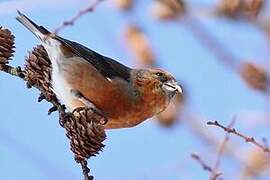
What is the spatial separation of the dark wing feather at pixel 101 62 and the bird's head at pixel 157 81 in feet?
0.22

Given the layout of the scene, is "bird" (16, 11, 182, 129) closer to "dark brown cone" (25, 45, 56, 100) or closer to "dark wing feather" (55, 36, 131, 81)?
"dark wing feather" (55, 36, 131, 81)

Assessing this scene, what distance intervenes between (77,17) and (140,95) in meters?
0.46

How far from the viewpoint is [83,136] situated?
92.7 inches

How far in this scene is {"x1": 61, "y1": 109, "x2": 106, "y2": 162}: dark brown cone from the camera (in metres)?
2.33

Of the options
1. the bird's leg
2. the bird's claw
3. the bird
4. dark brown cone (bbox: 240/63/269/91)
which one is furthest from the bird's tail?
dark brown cone (bbox: 240/63/269/91)

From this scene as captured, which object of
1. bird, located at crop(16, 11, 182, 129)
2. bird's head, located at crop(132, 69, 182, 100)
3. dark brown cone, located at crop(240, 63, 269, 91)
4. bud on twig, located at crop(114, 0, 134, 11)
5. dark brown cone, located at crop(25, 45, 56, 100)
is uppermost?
bud on twig, located at crop(114, 0, 134, 11)

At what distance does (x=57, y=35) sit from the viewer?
3008 mm

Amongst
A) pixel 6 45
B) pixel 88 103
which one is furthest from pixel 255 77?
pixel 6 45

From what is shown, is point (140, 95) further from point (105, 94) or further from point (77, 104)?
point (77, 104)

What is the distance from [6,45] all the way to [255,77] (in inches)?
51.9

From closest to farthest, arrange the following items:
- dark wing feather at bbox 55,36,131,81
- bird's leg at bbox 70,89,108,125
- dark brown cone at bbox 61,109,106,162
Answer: dark brown cone at bbox 61,109,106,162
bird's leg at bbox 70,89,108,125
dark wing feather at bbox 55,36,131,81

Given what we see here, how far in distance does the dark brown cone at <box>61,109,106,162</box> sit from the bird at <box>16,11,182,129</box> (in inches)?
13.1

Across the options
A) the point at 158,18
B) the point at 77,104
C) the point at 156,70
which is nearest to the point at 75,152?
the point at 77,104

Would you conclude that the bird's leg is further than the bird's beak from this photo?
No
